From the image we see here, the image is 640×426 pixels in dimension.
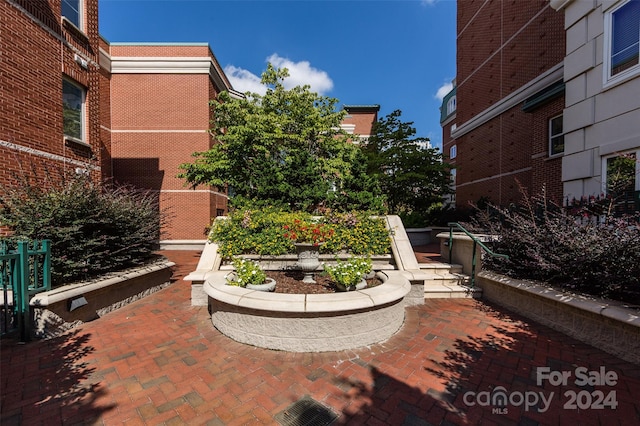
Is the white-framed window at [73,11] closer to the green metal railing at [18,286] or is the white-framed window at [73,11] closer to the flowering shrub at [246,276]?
the green metal railing at [18,286]

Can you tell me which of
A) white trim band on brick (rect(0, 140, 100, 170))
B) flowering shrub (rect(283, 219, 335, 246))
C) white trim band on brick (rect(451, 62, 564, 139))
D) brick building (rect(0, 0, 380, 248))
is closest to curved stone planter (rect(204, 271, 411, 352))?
flowering shrub (rect(283, 219, 335, 246))

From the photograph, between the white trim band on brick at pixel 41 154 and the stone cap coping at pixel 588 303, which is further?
the white trim band on brick at pixel 41 154

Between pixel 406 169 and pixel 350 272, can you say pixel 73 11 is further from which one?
pixel 406 169

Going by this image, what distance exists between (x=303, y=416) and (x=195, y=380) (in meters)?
1.32

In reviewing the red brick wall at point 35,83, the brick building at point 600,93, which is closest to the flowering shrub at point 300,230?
the red brick wall at point 35,83

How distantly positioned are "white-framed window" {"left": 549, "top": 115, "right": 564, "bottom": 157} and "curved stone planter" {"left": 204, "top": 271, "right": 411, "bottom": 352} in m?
8.89

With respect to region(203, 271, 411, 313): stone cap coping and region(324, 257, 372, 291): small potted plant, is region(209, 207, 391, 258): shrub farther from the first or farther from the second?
region(203, 271, 411, 313): stone cap coping

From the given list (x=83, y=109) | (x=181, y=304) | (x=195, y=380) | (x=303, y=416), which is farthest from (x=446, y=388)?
(x=83, y=109)

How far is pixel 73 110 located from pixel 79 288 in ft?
21.8

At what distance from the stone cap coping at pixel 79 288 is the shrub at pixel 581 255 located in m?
7.47

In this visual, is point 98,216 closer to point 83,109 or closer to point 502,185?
point 83,109

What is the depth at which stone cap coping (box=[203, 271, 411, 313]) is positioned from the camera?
11.3 feet

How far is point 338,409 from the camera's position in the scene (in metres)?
2.48

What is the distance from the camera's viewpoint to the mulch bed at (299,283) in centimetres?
462
